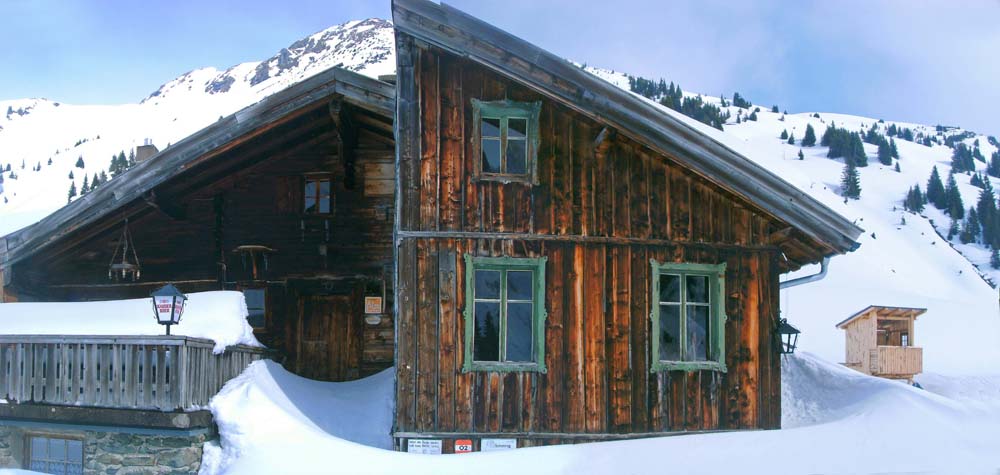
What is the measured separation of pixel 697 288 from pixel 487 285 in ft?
10.2

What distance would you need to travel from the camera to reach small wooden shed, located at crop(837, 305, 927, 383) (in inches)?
1198

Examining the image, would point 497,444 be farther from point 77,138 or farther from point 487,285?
point 77,138

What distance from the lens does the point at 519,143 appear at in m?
11.9

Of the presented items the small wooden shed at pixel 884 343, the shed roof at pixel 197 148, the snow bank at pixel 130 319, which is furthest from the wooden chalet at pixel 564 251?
the small wooden shed at pixel 884 343

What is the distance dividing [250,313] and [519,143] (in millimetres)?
6898

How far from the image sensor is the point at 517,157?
11844 millimetres

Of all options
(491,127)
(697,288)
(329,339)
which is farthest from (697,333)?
(329,339)

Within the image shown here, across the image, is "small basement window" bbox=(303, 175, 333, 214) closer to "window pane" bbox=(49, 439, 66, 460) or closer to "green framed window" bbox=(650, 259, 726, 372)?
"window pane" bbox=(49, 439, 66, 460)

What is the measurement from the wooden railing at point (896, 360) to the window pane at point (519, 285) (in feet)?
75.5

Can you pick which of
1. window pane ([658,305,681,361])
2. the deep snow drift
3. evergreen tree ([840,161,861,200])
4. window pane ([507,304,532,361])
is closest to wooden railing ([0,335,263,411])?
the deep snow drift

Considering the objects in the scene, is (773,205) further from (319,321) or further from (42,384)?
(42,384)

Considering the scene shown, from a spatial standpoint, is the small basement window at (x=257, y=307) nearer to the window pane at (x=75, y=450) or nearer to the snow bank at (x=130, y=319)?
the snow bank at (x=130, y=319)

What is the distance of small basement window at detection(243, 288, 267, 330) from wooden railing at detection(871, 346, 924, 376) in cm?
2336

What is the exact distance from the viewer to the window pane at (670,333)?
39.5 feet
